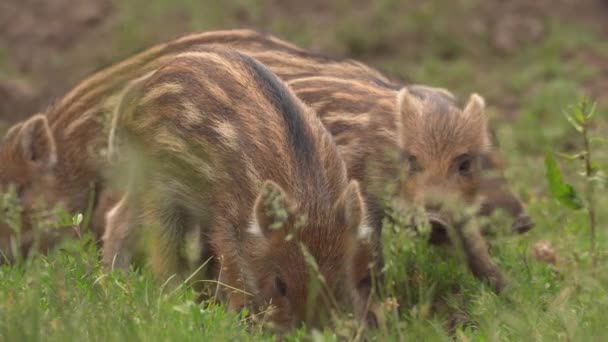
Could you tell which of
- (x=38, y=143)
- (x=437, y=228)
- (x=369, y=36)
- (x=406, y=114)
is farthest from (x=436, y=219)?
(x=369, y=36)

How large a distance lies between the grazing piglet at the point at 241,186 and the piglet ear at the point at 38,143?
0.90 meters

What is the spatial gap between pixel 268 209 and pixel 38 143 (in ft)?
7.33

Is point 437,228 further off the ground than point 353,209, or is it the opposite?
point 353,209

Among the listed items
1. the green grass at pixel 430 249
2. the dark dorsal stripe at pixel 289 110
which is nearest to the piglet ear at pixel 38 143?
the green grass at pixel 430 249

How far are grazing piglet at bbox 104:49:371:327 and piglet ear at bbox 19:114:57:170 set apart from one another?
90cm

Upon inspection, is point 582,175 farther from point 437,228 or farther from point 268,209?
point 268,209

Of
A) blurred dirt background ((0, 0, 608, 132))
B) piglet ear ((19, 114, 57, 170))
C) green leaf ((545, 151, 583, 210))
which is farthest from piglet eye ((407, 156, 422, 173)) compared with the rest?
blurred dirt background ((0, 0, 608, 132))

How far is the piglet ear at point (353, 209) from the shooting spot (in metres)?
4.25

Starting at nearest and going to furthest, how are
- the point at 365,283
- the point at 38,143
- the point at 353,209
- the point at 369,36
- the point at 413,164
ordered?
the point at 353,209, the point at 365,283, the point at 413,164, the point at 38,143, the point at 369,36

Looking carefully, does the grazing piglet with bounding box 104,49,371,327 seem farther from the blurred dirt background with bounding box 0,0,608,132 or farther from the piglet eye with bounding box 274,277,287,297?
the blurred dirt background with bounding box 0,0,608,132

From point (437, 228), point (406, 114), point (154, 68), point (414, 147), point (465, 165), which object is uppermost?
point (154, 68)

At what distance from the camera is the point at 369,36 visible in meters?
9.68

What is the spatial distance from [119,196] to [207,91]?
3.44 ft

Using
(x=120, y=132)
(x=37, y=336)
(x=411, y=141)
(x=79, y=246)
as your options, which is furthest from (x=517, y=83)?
(x=37, y=336)
